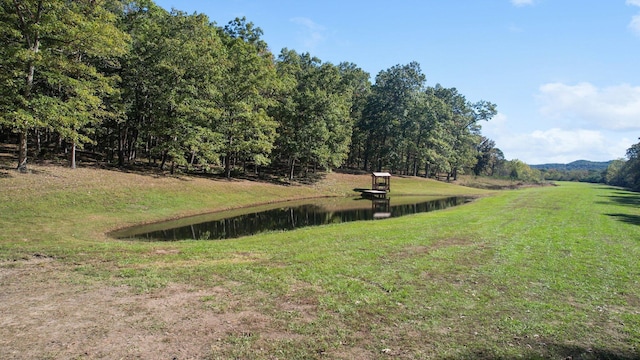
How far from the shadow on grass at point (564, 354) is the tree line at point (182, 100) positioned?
2654 cm

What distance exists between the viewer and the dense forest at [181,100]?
2441cm

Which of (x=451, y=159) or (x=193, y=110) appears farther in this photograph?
(x=451, y=159)

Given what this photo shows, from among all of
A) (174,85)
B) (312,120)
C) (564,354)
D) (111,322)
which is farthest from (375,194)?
(111,322)

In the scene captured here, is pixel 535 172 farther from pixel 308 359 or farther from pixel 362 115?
pixel 308 359

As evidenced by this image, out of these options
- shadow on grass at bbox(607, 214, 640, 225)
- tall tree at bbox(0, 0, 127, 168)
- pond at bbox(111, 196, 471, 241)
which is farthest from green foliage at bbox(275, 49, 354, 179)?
shadow on grass at bbox(607, 214, 640, 225)

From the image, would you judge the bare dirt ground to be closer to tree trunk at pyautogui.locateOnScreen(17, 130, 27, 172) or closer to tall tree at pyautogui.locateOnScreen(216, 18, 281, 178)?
tree trunk at pyautogui.locateOnScreen(17, 130, 27, 172)

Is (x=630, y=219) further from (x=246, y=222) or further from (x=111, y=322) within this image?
(x=111, y=322)

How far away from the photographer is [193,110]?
37719 millimetres

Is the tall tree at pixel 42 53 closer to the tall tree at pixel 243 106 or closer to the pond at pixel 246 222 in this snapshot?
the pond at pixel 246 222

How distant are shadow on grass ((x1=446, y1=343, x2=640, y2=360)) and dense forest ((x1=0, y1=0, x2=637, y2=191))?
2656 cm

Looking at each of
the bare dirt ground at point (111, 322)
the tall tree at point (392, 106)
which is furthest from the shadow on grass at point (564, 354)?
the tall tree at point (392, 106)

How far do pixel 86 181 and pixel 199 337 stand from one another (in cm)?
2542

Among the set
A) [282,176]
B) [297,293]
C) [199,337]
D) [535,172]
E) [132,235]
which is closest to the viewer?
[199,337]

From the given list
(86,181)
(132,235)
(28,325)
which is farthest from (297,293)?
(86,181)
